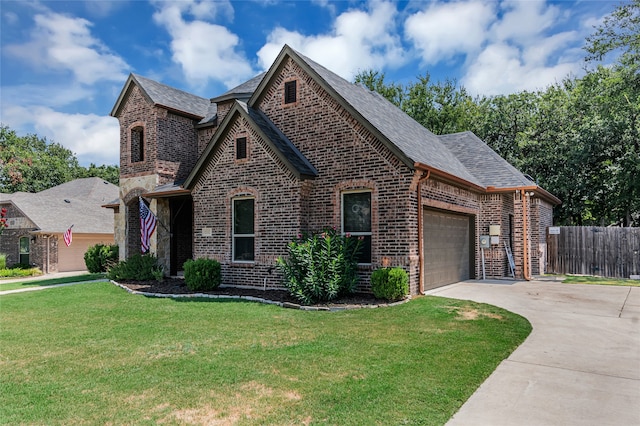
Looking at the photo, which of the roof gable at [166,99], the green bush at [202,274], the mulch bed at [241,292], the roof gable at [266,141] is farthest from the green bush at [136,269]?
the roof gable at [166,99]

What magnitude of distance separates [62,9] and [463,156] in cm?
1466

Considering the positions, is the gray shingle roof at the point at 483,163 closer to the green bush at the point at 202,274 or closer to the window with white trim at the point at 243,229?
the window with white trim at the point at 243,229

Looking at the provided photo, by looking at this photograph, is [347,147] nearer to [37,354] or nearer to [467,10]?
[467,10]

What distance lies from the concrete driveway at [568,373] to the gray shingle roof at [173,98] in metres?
14.5

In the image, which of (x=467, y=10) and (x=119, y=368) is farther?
(x=467, y=10)

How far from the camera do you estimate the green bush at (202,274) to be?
39.9 feet

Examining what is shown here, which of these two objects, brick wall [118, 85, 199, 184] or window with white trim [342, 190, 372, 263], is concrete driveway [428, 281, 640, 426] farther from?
brick wall [118, 85, 199, 184]

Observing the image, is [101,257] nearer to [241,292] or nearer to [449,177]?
[241,292]

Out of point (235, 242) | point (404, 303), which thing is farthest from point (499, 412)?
point (235, 242)

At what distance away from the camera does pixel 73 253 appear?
1043 inches

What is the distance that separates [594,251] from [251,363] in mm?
17006

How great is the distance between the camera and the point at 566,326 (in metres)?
7.52

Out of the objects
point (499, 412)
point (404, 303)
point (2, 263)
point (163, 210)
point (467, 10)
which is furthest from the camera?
point (2, 263)

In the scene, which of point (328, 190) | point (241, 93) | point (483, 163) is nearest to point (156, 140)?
point (241, 93)
